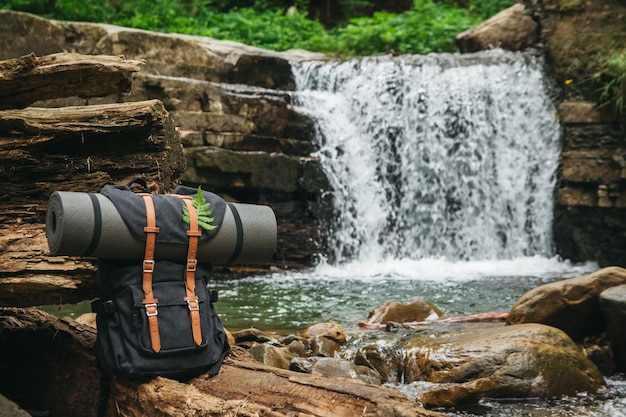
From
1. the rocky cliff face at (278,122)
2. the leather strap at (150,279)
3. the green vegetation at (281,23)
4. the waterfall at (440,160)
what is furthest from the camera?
the green vegetation at (281,23)

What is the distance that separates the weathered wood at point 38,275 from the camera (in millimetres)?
3281

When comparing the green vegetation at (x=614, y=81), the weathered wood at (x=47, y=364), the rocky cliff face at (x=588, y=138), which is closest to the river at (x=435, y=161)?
the rocky cliff face at (x=588, y=138)

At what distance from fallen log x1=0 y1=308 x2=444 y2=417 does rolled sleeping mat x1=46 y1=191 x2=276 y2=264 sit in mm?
522

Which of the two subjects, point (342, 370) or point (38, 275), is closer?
point (38, 275)

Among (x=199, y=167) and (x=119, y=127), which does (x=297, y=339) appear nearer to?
(x=119, y=127)

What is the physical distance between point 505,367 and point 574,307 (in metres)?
1.44

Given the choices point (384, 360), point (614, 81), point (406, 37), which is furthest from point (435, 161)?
point (384, 360)

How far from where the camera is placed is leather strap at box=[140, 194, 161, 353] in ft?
9.59

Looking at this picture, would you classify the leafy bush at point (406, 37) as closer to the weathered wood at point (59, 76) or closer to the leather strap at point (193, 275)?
the weathered wood at point (59, 76)

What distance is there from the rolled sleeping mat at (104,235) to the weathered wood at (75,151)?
2.40ft

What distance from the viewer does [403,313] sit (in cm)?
693

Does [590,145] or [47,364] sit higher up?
[590,145]

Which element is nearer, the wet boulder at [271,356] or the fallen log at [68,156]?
the fallen log at [68,156]

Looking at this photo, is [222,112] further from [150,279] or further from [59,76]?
[150,279]
